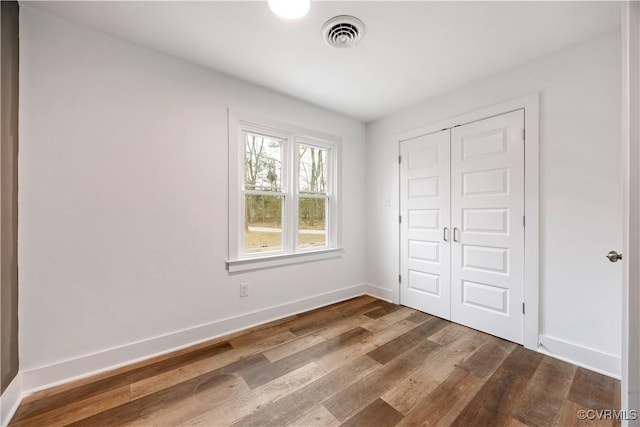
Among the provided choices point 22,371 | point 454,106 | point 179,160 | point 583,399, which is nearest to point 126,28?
point 179,160

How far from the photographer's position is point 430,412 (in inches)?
60.4

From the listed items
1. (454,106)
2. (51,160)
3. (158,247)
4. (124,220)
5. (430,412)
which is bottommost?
(430,412)

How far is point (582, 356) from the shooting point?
199cm

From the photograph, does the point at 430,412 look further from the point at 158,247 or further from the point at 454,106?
the point at 454,106

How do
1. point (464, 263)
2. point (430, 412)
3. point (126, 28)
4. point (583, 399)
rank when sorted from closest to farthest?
point (430, 412), point (583, 399), point (126, 28), point (464, 263)

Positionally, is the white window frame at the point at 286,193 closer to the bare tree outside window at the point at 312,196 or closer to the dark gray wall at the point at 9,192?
the bare tree outside window at the point at 312,196

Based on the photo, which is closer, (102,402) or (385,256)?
(102,402)

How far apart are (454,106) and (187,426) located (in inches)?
134

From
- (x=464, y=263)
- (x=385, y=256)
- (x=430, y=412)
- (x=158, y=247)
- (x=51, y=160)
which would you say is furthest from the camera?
(x=385, y=256)

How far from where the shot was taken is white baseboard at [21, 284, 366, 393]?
172cm

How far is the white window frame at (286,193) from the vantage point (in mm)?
2539

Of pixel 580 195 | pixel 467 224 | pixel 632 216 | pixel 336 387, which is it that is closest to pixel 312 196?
pixel 467 224

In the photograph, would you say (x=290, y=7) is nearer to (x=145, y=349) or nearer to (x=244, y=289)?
(x=244, y=289)

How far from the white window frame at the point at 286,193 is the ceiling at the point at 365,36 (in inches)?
18.7
